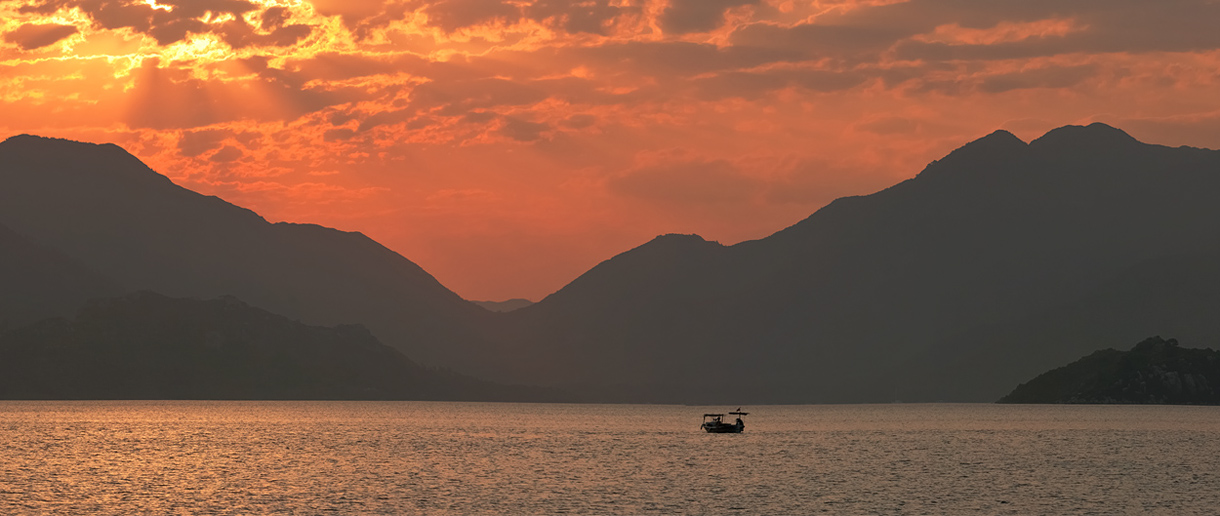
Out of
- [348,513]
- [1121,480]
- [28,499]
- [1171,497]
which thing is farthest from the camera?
[1121,480]

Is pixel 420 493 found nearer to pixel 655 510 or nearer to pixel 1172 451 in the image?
pixel 655 510

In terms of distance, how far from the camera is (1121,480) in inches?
5517

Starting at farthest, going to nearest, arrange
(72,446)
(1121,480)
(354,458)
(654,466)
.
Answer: (72,446) → (354,458) → (654,466) → (1121,480)

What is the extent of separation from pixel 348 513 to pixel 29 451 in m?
97.3

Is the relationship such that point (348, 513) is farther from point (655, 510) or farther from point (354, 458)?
point (354, 458)

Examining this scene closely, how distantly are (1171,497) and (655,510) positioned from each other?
52.0 metres

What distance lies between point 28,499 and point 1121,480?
114 meters

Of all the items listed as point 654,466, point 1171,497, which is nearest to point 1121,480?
point 1171,497

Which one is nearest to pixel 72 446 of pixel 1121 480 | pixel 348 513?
pixel 348 513

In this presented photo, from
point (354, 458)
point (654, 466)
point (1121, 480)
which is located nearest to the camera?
point (1121, 480)

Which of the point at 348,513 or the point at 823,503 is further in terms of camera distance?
the point at 823,503

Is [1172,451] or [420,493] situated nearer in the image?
[420,493]

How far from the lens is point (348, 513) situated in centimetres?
10406

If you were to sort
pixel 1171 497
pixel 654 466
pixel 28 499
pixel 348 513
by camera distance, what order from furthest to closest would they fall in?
pixel 654 466
pixel 1171 497
pixel 28 499
pixel 348 513
